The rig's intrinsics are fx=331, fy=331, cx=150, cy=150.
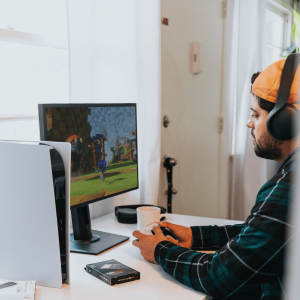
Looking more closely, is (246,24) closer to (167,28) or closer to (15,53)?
(167,28)

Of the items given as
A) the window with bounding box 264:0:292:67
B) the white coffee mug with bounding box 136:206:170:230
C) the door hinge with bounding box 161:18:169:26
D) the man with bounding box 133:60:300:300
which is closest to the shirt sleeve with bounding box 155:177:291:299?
the man with bounding box 133:60:300:300

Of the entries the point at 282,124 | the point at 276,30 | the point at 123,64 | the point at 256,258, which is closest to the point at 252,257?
the point at 256,258

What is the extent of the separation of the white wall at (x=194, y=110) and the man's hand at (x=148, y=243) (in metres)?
0.93

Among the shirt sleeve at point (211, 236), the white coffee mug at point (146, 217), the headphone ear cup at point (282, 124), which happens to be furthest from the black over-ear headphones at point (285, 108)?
the white coffee mug at point (146, 217)

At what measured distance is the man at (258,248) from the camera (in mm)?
729

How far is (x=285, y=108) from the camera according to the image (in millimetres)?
783

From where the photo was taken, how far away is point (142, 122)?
1.65 metres

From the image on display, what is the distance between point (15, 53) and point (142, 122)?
65cm

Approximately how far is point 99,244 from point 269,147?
24.6 inches

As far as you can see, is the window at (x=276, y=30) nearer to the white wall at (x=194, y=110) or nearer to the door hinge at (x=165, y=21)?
the white wall at (x=194, y=110)

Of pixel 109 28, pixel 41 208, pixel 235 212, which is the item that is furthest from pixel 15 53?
pixel 235 212

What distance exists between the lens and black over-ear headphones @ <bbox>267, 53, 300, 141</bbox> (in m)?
0.76

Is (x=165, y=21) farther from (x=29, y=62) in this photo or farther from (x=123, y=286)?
(x=123, y=286)

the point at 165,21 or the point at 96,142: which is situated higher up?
the point at 165,21
